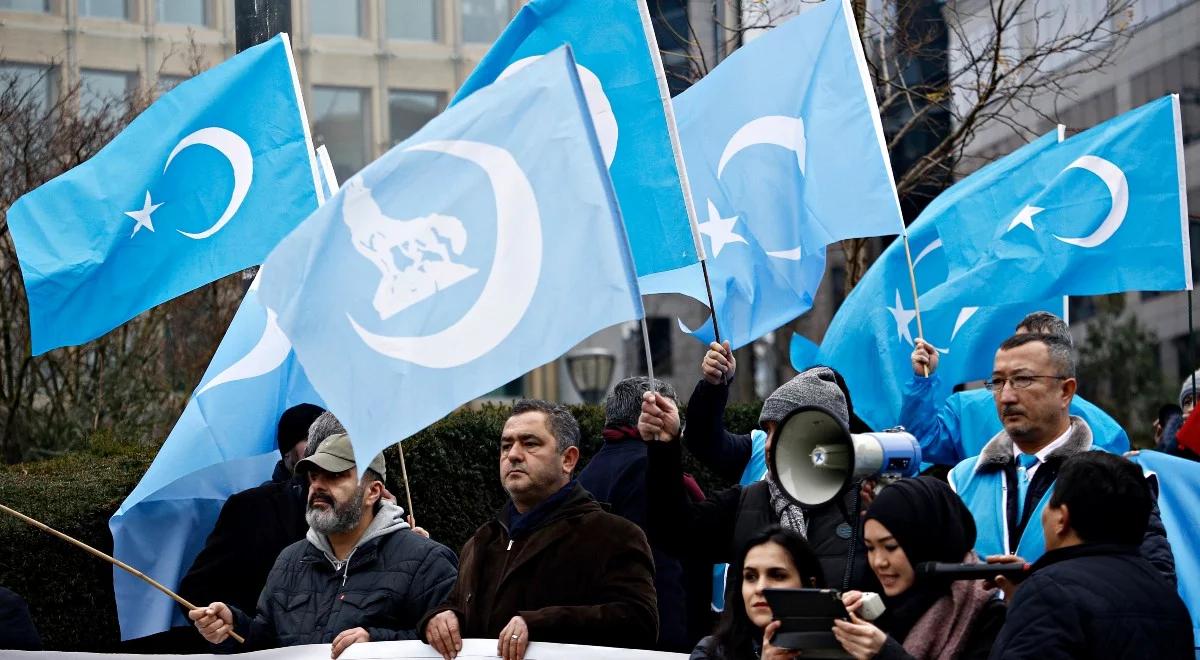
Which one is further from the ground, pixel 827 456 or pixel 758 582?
pixel 827 456

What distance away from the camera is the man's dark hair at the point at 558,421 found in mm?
6582

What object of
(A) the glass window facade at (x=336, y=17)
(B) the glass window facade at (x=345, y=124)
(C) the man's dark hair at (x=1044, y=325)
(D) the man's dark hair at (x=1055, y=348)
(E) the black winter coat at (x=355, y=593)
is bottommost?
(E) the black winter coat at (x=355, y=593)

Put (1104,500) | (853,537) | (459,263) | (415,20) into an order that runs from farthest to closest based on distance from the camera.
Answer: (415,20)
(459,263)
(853,537)
(1104,500)

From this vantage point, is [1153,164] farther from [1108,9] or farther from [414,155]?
[1108,9]

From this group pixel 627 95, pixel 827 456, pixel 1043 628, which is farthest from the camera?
pixel 627 95

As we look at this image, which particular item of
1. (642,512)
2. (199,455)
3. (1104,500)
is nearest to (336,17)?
(199,455)

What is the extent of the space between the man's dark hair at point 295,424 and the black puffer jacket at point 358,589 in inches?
46.5

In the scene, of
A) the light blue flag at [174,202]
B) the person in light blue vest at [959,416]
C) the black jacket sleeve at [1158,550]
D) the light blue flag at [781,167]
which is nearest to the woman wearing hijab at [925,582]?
the black jacket sleeve at [1158,550]

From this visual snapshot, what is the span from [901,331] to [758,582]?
12.9ft

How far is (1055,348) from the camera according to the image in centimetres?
646

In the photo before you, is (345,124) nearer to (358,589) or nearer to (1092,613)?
(358,589)

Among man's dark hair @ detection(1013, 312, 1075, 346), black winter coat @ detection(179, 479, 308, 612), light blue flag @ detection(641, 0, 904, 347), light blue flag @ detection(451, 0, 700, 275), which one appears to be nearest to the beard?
black winter coat @ detection(179, 479, 308, 612)

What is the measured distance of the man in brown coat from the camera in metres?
6.18

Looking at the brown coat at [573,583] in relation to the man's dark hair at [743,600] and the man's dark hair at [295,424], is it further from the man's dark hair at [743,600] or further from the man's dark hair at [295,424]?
the man's dark hair at [295,424]
